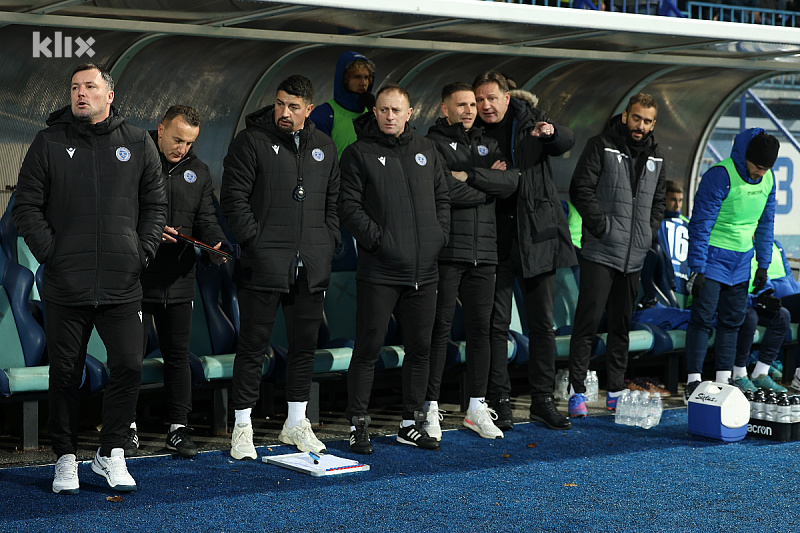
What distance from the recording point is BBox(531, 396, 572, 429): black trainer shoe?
618cm

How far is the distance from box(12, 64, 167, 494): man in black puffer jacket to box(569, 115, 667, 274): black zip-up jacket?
282 cm

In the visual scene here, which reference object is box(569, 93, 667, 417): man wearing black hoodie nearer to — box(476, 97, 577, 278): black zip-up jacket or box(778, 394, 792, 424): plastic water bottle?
box(476, 97, 577, 278): black zip-up jacket

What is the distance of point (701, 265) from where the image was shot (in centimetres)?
680

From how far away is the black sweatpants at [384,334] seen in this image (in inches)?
218

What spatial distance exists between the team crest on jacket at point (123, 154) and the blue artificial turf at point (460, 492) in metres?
1.45

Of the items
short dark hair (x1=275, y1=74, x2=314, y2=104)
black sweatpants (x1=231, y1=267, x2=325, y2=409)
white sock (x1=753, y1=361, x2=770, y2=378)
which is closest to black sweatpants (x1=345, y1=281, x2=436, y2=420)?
black sweatpants (x1=231, y1=267, x2=325, y2=409)

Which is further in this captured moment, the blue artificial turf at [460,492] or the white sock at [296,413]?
the white sock at [296,413]

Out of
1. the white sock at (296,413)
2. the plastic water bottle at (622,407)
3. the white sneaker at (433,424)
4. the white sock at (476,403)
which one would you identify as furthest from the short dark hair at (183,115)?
the plastic water bottle at (622,407)

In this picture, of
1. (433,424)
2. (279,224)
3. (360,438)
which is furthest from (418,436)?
(279,224)

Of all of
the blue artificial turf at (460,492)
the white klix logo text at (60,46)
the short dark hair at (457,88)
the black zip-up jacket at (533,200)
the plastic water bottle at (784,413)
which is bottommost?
the blue artificial turf at (460,492)

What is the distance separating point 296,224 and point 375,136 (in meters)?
0.65

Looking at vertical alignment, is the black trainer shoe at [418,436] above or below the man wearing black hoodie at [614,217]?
below

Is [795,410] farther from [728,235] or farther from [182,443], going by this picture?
[182,443]

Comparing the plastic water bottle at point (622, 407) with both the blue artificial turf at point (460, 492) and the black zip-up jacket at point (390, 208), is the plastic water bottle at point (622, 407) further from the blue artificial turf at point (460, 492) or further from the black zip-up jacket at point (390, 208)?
the black zip-up jacket at point (390, 208)
